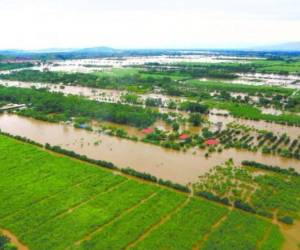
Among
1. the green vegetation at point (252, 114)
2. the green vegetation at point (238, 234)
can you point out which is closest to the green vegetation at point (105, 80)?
the green vegetation at point (252, 114)

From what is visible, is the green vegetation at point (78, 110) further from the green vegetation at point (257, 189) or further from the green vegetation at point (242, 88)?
the green vegetation at point (242, 88)

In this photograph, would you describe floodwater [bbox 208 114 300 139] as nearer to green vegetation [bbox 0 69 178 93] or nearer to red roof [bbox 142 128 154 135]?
red roof [bbox 142 128 154 135]

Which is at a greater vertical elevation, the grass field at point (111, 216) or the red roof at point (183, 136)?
the red roof at point (183, 136)

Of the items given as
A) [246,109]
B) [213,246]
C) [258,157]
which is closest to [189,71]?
[246,109]

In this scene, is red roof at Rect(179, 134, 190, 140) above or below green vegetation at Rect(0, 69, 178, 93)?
below

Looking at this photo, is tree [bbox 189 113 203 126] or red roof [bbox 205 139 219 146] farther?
tree [bbox 189 113 203 126]

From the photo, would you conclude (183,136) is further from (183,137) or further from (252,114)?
(252,114)

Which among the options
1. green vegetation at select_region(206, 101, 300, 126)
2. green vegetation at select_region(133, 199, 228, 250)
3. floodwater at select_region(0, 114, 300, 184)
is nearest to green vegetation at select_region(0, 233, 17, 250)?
green vegetation at select_region(133, 199, 228, 250)
